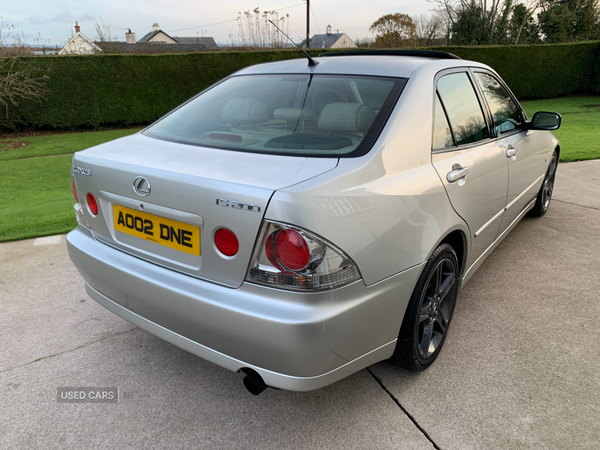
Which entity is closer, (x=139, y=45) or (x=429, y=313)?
(x=429, y=313)

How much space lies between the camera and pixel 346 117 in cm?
208

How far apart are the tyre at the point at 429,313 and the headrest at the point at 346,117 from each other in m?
0.68

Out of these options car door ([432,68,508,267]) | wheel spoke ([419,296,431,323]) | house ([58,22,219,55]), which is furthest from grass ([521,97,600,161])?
house ([58,22,219,55])

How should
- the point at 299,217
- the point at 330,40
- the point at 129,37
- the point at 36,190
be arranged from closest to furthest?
the point at 299,217 < the point at 36,190 < the point at 129,37 < the point at 330,40

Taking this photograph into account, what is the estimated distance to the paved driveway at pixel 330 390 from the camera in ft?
6.10

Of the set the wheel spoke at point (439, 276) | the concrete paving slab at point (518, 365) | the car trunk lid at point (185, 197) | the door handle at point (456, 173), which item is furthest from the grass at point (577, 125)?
the car trunk lid at point (185, 197)

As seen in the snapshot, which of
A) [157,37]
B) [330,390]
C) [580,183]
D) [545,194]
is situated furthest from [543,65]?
[157,37]

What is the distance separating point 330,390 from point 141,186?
Answer: 4.24ft

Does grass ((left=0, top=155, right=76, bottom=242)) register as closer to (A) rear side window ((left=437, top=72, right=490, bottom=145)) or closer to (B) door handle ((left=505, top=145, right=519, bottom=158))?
(A) rear side window ((left=437, top=72, right=490, bottom=145))

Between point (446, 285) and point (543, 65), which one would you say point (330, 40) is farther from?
point (446, 285)

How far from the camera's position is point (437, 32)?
32688 millimetres

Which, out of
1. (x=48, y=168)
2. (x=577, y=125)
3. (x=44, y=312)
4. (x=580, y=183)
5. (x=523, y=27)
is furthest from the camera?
(x=523, y=27)

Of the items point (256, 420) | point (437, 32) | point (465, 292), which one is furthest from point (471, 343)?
point (437, 32)

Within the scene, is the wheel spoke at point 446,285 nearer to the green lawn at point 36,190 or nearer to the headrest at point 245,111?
the headrest at point 245,111
